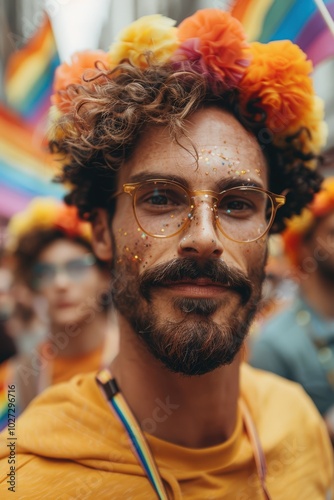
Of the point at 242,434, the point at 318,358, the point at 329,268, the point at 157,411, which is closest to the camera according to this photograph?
the point at 157,411

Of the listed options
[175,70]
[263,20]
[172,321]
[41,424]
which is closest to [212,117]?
[175,70]

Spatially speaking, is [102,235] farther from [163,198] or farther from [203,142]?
[203,142]

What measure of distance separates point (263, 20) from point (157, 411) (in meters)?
1.38

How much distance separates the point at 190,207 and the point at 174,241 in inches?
4.6

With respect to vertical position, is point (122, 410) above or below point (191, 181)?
below

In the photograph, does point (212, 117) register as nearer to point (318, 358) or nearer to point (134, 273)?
point (134, 273)

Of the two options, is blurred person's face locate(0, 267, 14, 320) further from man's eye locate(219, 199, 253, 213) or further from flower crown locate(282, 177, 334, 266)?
man's eye locate(219, 199, 253, 213)

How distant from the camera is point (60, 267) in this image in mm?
3699

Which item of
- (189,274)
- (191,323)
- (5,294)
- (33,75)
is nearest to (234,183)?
(189,274)

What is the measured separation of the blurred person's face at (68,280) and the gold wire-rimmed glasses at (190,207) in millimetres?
1999

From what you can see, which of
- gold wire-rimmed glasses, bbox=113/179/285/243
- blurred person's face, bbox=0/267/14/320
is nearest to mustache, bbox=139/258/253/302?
gold wire-rimmed glasses, bbox=113/179/285/243

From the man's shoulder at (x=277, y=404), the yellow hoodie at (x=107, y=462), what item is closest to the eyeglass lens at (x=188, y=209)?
the yellow hoodie at (x=107, y=462)

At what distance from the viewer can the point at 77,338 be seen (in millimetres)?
3695

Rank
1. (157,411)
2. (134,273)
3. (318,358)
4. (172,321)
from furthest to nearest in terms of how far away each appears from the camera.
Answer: (318,358) < (157,411) < (134,273) < (172,321)
